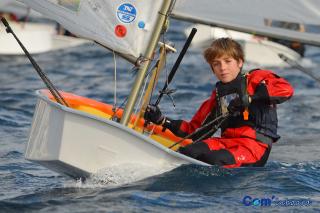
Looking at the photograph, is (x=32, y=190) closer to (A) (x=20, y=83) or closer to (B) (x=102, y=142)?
(B) (x=102, y=142)

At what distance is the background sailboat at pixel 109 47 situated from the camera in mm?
4430

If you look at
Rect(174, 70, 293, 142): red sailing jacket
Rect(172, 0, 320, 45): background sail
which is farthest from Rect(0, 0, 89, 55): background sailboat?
Rect(174, 70, 293, 142): red sailing jacket

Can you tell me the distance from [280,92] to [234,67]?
0.95 ft

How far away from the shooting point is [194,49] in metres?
13.4

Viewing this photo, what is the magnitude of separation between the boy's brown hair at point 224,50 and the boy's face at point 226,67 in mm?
20

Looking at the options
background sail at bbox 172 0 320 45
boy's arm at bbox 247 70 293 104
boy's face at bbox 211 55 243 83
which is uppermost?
background sail at bbox 172 0 320 45

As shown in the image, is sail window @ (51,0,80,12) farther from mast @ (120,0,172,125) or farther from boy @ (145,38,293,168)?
boy @ (145,38,293,168)

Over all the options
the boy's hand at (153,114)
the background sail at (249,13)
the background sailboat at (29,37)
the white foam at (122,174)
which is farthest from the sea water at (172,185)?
the background sailboat at (29,37)

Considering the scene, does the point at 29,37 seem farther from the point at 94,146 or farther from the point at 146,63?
the point at 94,146

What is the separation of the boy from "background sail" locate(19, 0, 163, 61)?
37 cm

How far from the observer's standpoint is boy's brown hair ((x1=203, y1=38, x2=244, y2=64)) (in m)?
4.73

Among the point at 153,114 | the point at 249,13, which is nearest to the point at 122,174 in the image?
the point at 153,114

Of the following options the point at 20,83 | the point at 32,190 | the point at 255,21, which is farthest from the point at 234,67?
the point at 20,83

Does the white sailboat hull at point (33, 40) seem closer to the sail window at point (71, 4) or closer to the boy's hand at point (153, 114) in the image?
the boy's hand at point (153, 114)
